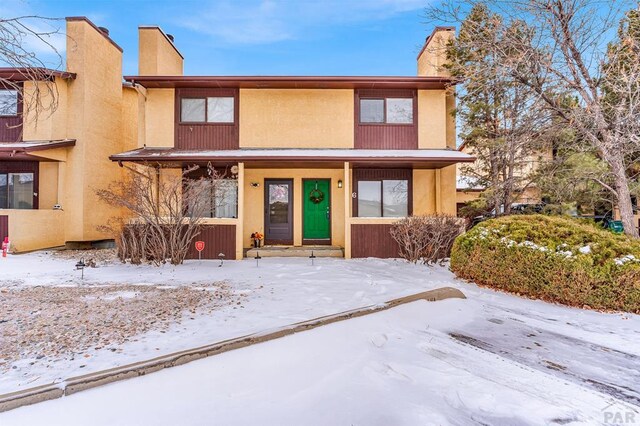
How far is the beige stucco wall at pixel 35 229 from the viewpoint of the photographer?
9953 millimetres

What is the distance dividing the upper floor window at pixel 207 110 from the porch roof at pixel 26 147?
424cm

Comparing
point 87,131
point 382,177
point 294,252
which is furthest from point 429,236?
point 87,131

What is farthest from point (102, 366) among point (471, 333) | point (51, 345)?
point (471, 333)

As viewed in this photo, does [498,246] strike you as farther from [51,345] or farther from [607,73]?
[51,345]

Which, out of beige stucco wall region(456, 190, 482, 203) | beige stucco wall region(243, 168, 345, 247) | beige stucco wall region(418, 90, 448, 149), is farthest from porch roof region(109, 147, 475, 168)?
beige stucco wall region(456, 190, 482, 203)

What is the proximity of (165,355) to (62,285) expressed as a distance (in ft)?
15.9

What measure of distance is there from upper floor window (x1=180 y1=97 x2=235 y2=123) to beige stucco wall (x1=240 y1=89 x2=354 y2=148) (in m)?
0.48

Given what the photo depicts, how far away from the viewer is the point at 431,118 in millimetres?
11016

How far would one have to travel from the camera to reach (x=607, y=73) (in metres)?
6.55

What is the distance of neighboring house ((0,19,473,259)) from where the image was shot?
10773mm

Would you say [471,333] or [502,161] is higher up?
[502,161]

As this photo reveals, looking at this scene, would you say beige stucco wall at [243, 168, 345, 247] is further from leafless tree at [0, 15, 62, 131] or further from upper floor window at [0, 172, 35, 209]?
upper floor window at [0, 172, 35, 209]

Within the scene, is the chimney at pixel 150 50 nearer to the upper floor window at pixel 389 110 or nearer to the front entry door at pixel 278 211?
the front entry door at pixel 278 211

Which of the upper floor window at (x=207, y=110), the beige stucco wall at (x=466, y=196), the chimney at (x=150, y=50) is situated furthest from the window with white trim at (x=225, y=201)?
the beige stucco wall at (x=466, y=196)
